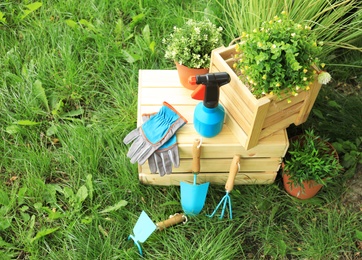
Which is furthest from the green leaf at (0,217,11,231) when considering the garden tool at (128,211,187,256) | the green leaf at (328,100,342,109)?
the green leaf at (328,100,342,109)

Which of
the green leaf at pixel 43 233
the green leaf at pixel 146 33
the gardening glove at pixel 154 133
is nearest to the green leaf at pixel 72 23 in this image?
the green leaf at pixel 146 33

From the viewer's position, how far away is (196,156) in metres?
1.58

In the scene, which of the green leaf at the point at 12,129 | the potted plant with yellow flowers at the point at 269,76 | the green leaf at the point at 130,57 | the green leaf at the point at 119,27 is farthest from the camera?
the green leaf at the point at 119,27

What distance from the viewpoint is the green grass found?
164 centimetres

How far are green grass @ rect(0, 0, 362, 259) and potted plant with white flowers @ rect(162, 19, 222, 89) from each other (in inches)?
15.2

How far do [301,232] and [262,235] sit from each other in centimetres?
16

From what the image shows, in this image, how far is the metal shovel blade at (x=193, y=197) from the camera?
1642 millimetres

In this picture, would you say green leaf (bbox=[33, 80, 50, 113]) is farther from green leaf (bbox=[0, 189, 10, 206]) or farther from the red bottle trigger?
the red bottle trigger

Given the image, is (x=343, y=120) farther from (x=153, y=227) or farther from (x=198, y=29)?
(x=153, y=227)

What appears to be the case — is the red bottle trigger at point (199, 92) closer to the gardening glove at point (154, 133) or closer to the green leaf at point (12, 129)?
the gardening glove at point (154, 133)

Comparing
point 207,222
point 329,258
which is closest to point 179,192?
point 207,222

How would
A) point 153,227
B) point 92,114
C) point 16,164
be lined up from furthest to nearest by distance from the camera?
point 92,114, point 16,164, point 153,227

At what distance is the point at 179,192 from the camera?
1.77 meters

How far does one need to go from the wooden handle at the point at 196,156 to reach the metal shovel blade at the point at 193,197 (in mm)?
65
